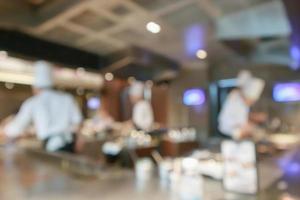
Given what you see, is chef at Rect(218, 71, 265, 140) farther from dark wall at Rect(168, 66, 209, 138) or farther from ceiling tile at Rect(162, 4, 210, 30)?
ceiling tile at Rect(162, 4, 210, 30)

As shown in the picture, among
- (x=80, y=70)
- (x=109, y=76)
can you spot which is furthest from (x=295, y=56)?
(x=80, y=70)

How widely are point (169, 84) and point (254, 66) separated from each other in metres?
0.35

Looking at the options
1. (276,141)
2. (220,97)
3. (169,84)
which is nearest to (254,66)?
(220,97)

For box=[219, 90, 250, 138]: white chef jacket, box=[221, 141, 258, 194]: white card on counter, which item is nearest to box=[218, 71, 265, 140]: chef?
box=[219, 90, 250, 138]: white chef jacket

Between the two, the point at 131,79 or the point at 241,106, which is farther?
the point at 131,79

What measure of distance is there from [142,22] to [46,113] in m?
0.61

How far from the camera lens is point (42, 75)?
1.27 metres

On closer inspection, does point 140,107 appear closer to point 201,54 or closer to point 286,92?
point 201,54

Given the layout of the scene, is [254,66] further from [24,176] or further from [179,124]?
[24,176]

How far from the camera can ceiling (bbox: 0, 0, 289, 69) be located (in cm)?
97

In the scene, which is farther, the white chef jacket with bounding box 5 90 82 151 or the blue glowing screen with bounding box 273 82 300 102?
the white chef jacket with bounding box 5 90 82 151

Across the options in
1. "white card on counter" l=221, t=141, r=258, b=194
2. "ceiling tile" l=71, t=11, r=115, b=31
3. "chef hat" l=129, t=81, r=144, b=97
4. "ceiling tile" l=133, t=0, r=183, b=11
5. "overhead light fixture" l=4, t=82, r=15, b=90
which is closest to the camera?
"white card on counter" l=221, t=141, r=258, b=194

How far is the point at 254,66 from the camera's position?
3.75ft

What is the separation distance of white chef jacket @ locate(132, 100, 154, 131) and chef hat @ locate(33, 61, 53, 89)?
1.36ft
